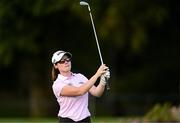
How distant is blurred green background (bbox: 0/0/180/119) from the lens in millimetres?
29062

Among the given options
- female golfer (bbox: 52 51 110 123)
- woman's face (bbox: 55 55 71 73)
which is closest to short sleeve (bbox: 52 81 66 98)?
female golfer (bbox: 52 51 110 123)

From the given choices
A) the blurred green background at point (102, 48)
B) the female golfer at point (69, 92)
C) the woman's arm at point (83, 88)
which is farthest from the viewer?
the blurred green background at point (102, 48)

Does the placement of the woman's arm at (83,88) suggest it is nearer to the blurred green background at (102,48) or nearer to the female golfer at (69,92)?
the female golfer at (69,92)

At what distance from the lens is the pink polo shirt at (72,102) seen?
973cm

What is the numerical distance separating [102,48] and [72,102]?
81.5ft

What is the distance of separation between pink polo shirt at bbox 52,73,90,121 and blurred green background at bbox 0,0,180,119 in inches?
597

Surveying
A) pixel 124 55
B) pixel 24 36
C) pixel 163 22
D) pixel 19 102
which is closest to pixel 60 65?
pixel 24 36

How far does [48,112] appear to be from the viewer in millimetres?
36312

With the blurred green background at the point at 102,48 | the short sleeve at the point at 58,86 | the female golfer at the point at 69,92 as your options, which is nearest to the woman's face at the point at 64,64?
the female golfer at the point at 69,92

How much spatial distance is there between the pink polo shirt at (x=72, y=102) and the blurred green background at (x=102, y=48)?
15.2m

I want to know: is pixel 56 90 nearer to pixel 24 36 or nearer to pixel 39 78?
pixel 24 36

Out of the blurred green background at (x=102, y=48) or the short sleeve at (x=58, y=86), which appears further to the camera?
the blurred green background at (x=102, y=48)

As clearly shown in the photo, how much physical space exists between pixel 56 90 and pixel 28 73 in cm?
2664

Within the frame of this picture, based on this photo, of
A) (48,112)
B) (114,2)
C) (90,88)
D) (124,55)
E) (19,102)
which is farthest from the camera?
(19,102)
